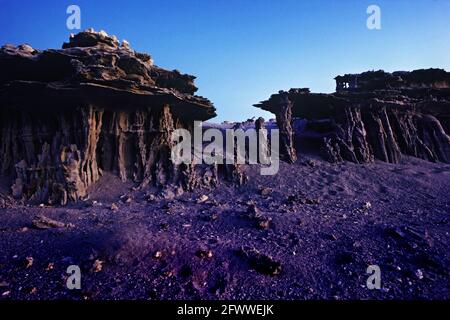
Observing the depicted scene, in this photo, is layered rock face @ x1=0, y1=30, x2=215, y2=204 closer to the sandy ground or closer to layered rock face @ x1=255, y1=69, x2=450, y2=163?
the sandy ground

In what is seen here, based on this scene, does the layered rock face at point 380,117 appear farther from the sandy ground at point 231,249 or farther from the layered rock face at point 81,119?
the layered rock face at point 81,119

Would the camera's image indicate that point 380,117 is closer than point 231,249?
No

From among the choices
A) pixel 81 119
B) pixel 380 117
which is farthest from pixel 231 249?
pixel 380 117

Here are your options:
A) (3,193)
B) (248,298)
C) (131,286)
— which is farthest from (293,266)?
(3,193)

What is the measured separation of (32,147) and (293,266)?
13259 millimetres

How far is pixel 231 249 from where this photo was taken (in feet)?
22.4

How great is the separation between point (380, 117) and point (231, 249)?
55.2ft

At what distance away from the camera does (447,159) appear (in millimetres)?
18031

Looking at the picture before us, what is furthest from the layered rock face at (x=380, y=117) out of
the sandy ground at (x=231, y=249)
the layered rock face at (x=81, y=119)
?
the layered rock face at (x=81, y=119)

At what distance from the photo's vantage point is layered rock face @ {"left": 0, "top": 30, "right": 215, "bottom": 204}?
11.8 metres

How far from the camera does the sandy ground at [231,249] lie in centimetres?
546

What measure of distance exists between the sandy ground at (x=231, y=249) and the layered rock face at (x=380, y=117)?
638 centimetres

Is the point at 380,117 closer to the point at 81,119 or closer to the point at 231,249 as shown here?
the point at 231,249
